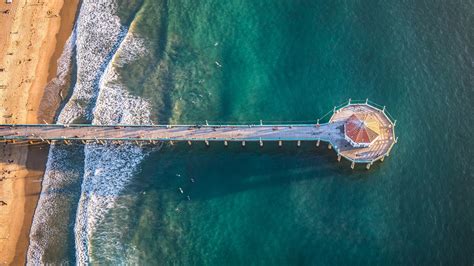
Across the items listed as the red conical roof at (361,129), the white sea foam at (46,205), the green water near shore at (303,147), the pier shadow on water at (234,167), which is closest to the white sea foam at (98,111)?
the white sea foam at (46,205)

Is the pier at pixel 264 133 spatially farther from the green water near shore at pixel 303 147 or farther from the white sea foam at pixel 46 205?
the white sea foam at pixel 46 205

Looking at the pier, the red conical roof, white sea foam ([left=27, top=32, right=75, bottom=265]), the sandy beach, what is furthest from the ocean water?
the red conical roof

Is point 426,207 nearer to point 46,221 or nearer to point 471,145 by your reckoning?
point 471,145

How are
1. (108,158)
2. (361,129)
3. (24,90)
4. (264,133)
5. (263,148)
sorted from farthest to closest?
(24,90), (108,158), (263,148), (264,133), (361,129)

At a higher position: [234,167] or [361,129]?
[361,129]

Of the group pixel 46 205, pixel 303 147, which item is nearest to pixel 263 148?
pixel 303 147

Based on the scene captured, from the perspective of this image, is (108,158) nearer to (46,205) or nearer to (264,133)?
(46,205)

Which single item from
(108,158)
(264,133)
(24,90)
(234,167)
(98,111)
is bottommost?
(234,167)
